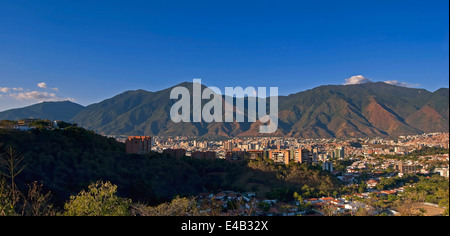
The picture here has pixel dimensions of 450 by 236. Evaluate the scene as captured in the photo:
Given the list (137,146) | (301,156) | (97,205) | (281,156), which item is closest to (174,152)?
(137,146)

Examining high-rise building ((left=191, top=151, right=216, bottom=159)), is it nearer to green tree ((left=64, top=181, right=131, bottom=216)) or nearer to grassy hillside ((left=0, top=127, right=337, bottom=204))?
grassy hillside ((left=0, top=127, right=337, bottom=204))

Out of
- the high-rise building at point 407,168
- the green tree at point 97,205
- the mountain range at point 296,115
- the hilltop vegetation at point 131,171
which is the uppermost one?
the mountain range at point 296,115

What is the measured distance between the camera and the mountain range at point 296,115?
57625 mm

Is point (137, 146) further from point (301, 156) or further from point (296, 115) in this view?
point (296, 115)

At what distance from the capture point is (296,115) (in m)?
74.2

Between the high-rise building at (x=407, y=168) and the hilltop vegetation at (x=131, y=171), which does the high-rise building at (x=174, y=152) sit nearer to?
the hilltop vegetation at (x=131, y=171)

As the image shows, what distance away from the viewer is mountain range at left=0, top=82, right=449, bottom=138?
57625 mm

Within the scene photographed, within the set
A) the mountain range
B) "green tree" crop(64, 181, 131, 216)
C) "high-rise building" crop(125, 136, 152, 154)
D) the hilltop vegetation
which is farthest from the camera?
the mountain range

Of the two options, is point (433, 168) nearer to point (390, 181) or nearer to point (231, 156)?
point (390, 181)

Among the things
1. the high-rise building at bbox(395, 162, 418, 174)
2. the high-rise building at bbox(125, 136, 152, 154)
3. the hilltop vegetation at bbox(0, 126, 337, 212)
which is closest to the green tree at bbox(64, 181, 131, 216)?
the hilltop vegetation at bbox(0, 126, 337, 212)

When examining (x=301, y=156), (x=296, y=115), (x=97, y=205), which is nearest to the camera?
(x=97, y=205)

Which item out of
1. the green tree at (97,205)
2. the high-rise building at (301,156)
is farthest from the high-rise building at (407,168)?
the green tree at (97,205)

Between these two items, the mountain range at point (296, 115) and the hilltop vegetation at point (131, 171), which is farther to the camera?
the mountain range at point (296, 115)
